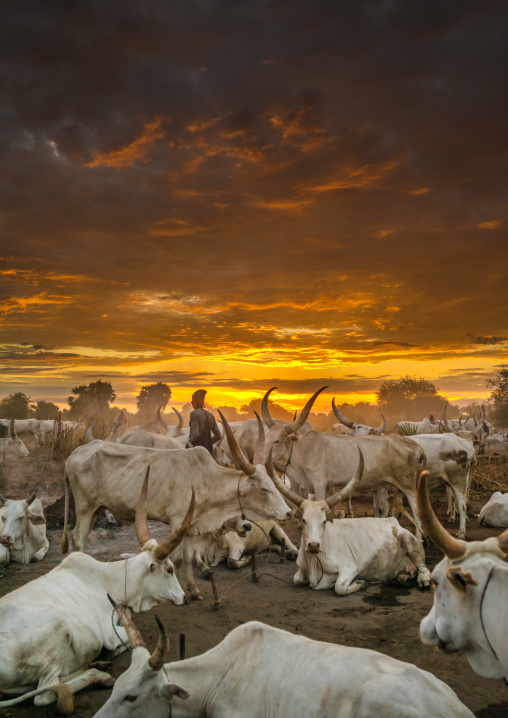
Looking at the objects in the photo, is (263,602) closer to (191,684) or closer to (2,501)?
(191,684)

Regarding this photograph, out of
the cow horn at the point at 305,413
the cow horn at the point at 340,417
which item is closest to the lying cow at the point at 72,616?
the cow horn at the point at 305,413

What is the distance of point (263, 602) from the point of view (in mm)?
6477

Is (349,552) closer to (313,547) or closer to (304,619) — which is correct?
(313,547)

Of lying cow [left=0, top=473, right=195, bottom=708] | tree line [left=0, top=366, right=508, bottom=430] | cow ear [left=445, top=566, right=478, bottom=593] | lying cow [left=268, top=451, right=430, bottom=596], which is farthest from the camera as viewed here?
tree line [left=0, top=366, right=508, bottom=430]

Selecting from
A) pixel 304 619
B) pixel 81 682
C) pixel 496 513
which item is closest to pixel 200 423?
pixel 304 619

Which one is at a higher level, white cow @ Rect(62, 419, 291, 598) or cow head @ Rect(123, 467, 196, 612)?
white cow @ Rect(62, 419, 291, 598)

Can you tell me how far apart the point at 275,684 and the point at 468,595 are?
129 centimetres

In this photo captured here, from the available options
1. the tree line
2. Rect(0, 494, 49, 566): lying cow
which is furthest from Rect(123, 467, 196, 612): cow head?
the tree line

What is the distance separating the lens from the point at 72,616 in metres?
4.48

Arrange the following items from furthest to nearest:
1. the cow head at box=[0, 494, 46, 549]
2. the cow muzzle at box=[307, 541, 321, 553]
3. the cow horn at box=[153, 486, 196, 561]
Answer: the cow head at box=[0, 494, 46, 549], the cow muzzle at box=[307, 541, 321, 553], the cow horn at box=[153, 486, 196, 561]

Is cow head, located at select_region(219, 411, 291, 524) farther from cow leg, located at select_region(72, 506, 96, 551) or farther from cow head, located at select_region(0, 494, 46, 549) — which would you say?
cow head, located at select_region(0, 494, 46, 549)

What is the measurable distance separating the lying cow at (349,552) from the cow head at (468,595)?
358cm

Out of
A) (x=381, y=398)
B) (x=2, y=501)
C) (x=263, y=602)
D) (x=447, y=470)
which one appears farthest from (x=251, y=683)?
(x=381, y=398)

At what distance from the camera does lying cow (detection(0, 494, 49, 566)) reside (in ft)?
25.5
